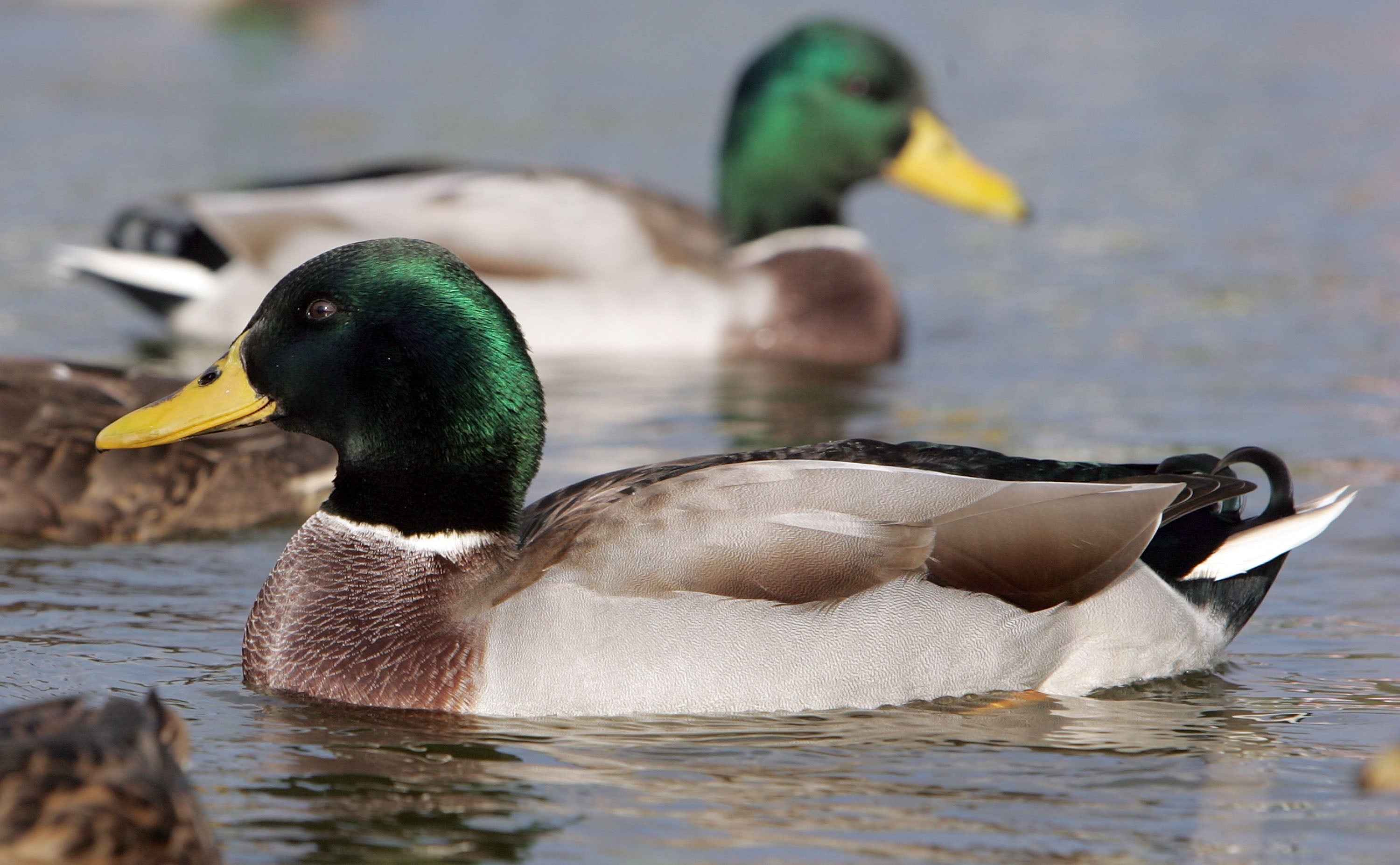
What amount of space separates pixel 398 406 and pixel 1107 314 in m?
6.41

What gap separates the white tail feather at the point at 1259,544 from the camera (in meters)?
5.80

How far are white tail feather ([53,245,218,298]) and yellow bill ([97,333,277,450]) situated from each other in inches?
216

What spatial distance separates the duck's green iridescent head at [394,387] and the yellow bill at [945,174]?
19.7 ft

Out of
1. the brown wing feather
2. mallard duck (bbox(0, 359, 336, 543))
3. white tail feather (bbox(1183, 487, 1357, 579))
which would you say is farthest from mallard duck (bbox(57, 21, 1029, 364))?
the brown wing feather

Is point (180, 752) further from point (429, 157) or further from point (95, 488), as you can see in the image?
point (429, 157)

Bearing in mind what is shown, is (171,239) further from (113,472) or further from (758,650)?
(758,650)

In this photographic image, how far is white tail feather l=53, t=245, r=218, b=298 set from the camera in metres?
10.9

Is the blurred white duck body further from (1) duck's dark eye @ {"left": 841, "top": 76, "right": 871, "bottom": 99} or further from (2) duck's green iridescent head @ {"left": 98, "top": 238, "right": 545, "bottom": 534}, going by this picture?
(2) duck's green iridescent head @ {"left": 98, "top": 238, "right": 545, "bottom": 534}

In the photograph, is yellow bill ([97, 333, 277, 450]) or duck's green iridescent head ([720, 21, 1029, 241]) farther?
duck's green iridescent head ([720, 21, 1029, 241])

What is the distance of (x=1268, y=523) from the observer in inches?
230

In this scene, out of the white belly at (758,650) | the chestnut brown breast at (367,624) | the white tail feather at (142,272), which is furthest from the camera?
the white tail feather at (142,272)

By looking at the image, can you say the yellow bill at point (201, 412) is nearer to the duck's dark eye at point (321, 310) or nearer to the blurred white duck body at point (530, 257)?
the duck's dark eye at point (321, 310)

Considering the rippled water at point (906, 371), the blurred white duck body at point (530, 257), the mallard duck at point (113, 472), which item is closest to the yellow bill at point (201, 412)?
the rippled water at point (906, 371)

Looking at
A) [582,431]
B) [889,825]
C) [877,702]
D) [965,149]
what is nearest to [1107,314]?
[582,431]
